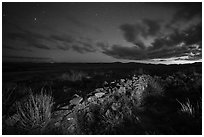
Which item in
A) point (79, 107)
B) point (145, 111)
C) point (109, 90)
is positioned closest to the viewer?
point (79, 107)

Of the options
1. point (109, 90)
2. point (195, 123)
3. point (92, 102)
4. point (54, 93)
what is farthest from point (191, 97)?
point (54, 93)

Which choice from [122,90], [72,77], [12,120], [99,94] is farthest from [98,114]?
[72,77]

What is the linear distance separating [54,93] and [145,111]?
253 cm

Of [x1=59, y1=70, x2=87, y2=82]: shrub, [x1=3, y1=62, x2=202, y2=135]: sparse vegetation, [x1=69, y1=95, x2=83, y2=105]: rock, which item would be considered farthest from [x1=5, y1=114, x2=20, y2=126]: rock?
[x1=59, y1=70, x2=87, y2=82]: shrub

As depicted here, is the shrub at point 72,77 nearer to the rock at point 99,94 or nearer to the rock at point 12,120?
the rock at point 99,94

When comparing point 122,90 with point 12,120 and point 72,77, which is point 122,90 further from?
point 72,77

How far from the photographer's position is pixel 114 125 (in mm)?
2822

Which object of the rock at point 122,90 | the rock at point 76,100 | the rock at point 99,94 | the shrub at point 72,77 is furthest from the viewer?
the shrub at point 72,77

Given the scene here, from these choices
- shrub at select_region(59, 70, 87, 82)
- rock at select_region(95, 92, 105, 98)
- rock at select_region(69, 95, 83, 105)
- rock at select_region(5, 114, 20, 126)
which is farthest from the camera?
shrub at select_region(59, 70, 87, 82)

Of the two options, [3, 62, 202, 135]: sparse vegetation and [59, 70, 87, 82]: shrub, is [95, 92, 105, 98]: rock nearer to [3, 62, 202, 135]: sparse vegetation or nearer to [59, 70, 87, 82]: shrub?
[3, 62, 202, 135]: sparse vegetation

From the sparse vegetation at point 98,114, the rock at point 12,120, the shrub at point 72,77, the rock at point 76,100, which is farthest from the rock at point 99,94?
the shrub at point 72,77

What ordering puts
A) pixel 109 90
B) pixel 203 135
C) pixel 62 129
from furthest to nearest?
pixel 109 90 → pixel 62 129 → pixel 203 135

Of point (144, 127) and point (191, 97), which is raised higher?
point (191, 97)

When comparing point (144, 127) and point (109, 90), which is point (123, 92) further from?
point (144, 127)
